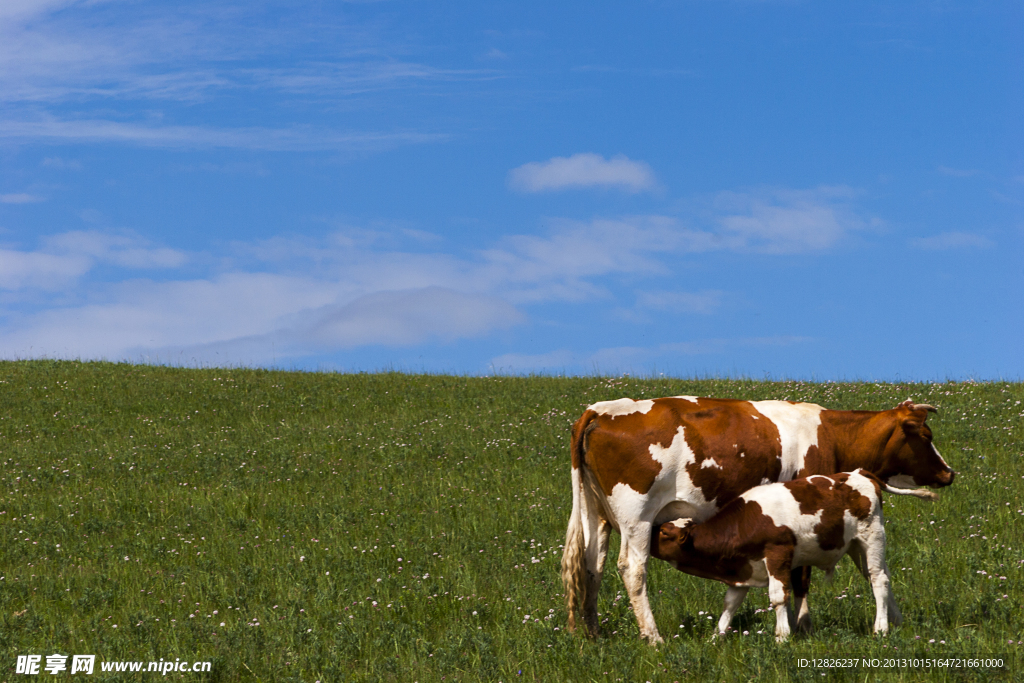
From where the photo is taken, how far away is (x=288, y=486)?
1811 centimetres

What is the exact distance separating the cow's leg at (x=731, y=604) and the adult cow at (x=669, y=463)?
2.07ft

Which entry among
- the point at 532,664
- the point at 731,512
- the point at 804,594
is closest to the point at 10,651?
the point at 532,664

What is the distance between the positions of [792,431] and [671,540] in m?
1.84

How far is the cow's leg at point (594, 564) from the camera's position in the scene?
9.52 m

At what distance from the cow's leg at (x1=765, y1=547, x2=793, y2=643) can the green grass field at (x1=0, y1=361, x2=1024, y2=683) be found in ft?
0.70

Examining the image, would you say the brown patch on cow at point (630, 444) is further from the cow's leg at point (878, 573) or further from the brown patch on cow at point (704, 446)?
the cow's leg at point (878, 573)

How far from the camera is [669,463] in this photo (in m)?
9.00

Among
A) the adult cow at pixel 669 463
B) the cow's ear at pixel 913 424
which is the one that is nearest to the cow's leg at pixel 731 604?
the adult cow at pixel 669 463

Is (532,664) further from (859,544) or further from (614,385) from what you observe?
(614,385)

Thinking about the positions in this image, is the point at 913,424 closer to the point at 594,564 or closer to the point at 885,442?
the point at 885,442

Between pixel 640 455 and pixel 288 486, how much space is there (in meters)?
11.0

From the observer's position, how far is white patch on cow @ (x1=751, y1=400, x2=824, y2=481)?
31.0 ft

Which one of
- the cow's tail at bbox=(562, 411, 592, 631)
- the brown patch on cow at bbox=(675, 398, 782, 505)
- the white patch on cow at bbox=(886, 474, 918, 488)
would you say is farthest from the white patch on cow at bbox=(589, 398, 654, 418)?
the white patch on cow at bbox=(886, 474, 918, 488)

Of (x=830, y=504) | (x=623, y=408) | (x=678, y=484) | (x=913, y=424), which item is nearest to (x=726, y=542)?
(x=678, y=484)
